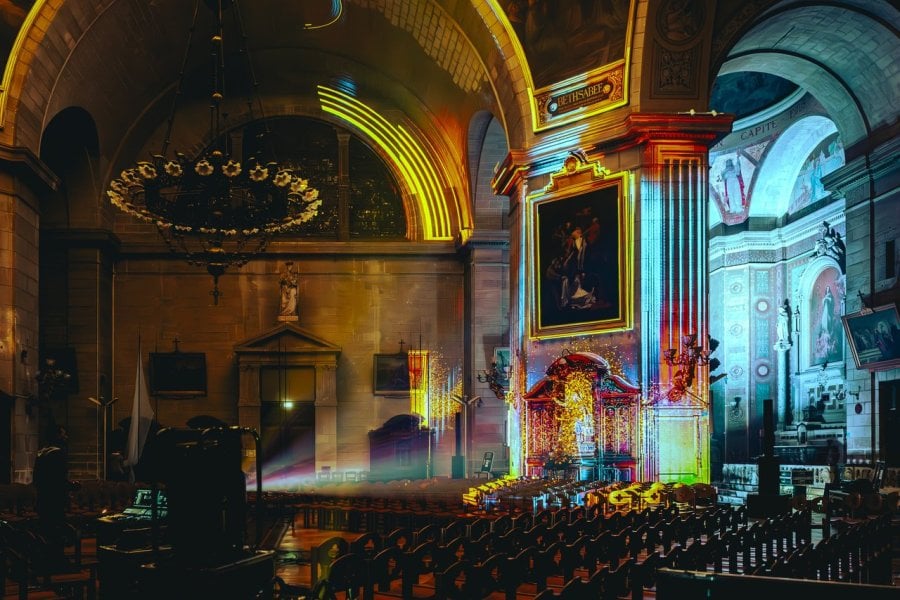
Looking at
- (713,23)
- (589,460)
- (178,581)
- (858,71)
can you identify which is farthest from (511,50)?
(178,581)

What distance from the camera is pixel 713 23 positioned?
17.9 meters

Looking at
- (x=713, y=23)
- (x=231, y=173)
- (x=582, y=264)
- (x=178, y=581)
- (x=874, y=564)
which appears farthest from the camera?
(x=582, y=264)

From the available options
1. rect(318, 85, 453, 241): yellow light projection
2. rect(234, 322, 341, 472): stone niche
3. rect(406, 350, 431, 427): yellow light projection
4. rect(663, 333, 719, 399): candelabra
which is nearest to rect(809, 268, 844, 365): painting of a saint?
rect(663, 333, 719, 399): candelabra

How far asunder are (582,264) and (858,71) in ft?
25.6

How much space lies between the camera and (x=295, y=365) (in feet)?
91.0

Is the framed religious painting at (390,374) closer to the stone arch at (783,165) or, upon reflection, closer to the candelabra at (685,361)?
the stone arch at (783,165)

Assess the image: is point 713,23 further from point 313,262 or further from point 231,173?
point 313,262

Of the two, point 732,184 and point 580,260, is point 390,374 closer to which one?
point 580,260

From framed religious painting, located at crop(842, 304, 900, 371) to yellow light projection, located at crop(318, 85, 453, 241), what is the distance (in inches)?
539

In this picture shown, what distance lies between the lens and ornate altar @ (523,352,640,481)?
17812 millimetres

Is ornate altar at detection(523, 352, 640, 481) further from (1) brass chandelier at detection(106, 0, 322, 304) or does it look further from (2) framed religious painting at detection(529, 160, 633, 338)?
(1) brass chandelier at detection(106, 0, 322, 304)

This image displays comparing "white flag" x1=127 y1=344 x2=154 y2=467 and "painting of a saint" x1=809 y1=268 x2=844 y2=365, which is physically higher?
"painting of a saint" x1=809 y1=268 x2=844 y2=365

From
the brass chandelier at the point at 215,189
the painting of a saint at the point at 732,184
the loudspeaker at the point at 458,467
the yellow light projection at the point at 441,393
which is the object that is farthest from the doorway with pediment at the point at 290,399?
the painting of a saint at the point at 732,184

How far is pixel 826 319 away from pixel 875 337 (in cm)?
725
